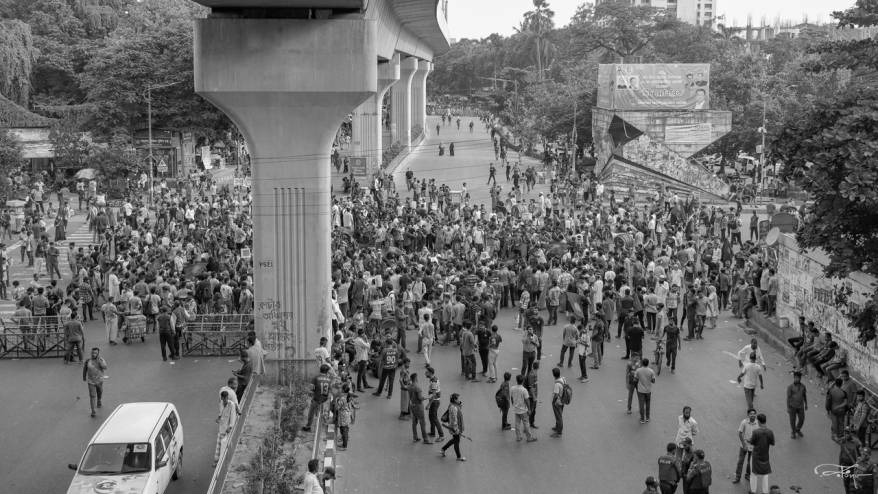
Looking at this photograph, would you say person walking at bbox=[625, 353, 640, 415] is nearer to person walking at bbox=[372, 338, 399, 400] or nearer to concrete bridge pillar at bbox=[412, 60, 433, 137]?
person walking at bbox=[372, 338, 399, 400]

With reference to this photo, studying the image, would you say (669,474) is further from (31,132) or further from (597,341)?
(31,132)

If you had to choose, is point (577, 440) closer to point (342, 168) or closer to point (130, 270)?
point (130, 270)

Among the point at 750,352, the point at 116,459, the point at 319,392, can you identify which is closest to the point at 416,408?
the point at 319,392

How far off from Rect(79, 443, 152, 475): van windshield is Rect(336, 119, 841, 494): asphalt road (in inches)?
116

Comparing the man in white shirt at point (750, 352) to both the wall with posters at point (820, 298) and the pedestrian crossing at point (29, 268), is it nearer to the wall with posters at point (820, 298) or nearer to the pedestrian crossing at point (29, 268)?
the wall with posters at point (820, 298)

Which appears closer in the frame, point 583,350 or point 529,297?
point 583,350

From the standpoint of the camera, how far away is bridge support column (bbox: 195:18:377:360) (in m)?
18.8

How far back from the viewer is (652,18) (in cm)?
8644

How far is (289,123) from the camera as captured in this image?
1950 centimetres

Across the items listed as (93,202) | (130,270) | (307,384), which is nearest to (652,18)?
(93,202)

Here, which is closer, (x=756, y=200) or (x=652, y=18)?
(x=756, y=200)

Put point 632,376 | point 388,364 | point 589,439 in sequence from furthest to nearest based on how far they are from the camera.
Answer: point 388,364 < point 632,376 < point 589,439

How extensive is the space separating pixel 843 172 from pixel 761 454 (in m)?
4.39

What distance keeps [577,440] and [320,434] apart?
422cm
